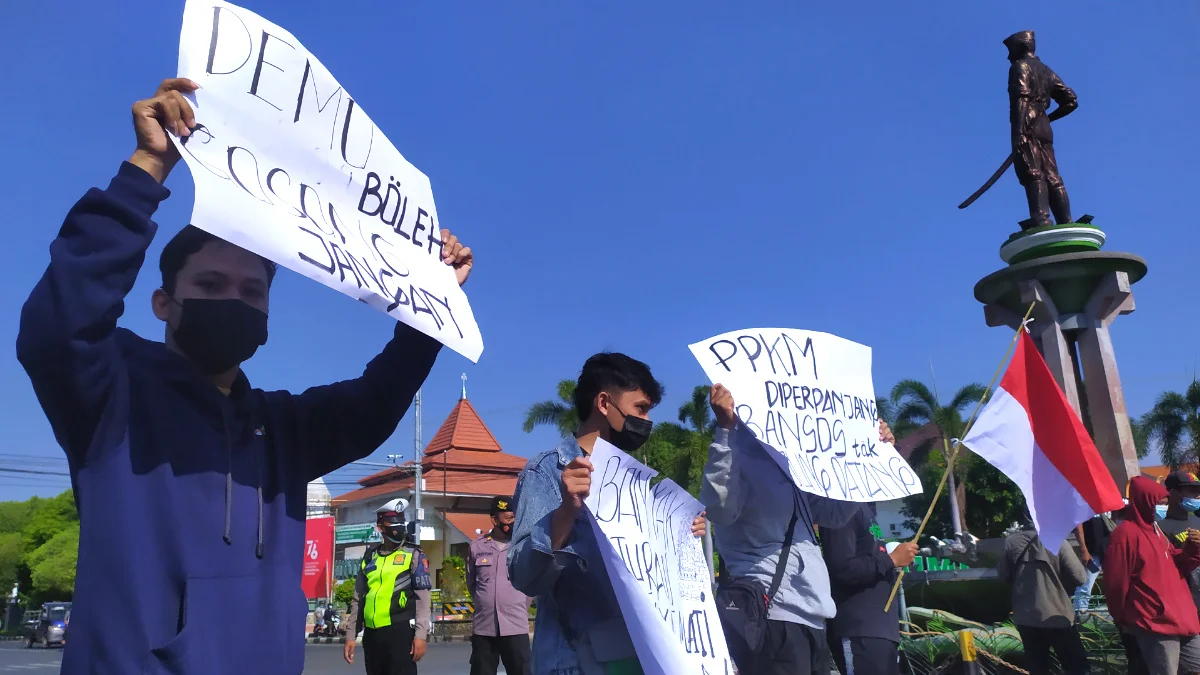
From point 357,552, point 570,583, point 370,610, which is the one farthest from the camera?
point 357,552

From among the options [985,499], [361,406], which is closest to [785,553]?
[361,406]

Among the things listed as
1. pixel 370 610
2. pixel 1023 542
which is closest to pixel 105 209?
pixel 370 610

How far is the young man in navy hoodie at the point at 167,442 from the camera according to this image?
1.61 meters

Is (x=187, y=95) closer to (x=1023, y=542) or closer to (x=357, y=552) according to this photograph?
(x=1023, y=542)

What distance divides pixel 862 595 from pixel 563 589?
211 cm

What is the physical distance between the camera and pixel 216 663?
5.53 feet

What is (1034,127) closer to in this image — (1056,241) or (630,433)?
(1056,241)

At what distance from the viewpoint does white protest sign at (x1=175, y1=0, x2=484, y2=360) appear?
1884 millimetres

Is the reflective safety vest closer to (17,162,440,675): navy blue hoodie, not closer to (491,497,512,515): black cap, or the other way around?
(491,497,512,515): black cap

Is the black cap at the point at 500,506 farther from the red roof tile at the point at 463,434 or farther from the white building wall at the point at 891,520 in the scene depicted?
the white building wall at the point at 891,520

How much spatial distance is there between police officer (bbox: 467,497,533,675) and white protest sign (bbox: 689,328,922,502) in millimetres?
3227

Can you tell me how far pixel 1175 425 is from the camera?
36.7 metres

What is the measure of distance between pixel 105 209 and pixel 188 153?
0.20 m

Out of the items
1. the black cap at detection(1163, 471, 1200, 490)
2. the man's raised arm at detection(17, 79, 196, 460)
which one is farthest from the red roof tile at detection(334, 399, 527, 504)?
the man's raised arm at detection(17, 79, 196, 460)
